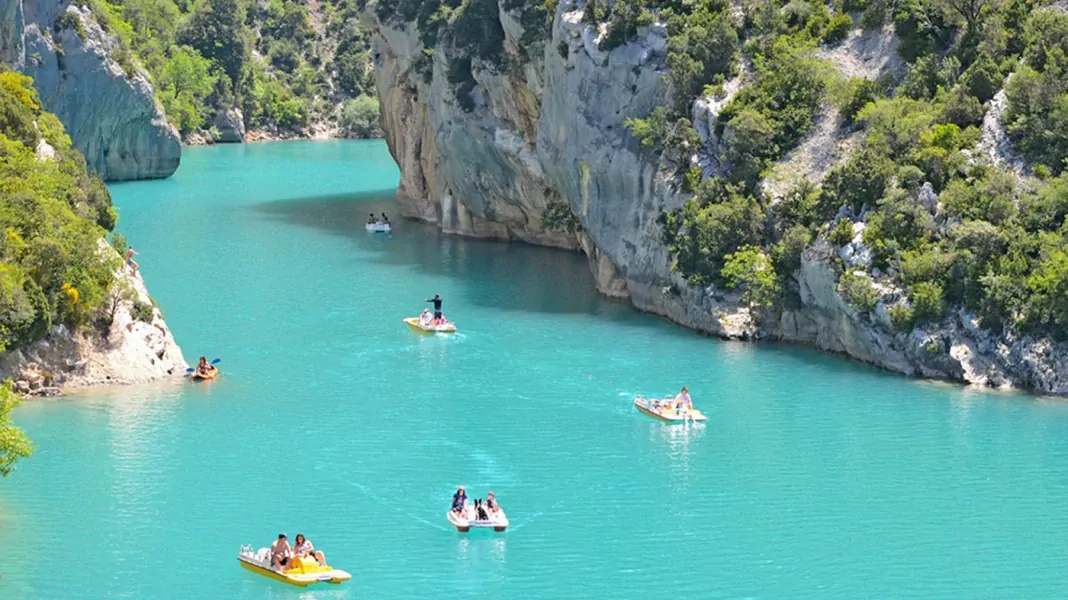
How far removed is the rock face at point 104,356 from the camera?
65.1 metres

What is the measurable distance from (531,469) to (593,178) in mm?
33552

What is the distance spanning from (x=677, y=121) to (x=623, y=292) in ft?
33.3

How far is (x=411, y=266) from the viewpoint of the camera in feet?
332

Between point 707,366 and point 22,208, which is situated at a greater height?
point 22,208

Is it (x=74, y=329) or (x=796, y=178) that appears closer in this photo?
(x=74, y=329)

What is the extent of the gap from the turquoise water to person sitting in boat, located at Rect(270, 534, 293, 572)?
2.24 feet

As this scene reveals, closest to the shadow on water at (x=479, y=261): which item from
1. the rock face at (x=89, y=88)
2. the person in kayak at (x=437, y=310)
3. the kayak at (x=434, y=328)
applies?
the person in kayak at (x=437, y=310)

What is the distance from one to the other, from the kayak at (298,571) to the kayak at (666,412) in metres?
20.0

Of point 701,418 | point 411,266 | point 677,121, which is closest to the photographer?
point 701,418

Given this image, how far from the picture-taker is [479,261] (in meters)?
104

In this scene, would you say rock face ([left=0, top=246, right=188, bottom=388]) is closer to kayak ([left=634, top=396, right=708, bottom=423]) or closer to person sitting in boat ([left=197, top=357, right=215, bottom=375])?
person sitting in boat ([left=197, top=357, right=215, bottom=375])

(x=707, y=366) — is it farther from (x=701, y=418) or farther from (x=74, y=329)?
(x=74, y=329)

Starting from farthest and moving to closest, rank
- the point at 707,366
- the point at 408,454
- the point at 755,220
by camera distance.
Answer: the point at 755,220, the point at 707,366, the point at 408,454

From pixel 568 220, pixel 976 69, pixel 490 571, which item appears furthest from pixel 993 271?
pixel 568 220
